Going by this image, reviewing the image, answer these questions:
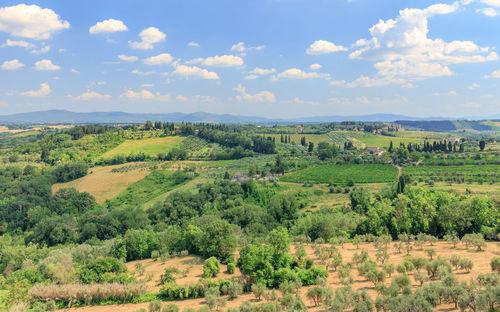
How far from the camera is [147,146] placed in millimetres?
159750

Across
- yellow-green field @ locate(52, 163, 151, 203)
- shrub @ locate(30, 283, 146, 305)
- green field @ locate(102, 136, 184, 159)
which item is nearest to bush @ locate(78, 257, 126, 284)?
shrub @ locate(30, 283, 146, 305)

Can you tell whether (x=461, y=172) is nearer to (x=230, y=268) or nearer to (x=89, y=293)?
(x=230, y=268)

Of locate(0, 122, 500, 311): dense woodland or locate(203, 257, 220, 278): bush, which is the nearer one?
locate(0, 122, 500, 311): dense woodland

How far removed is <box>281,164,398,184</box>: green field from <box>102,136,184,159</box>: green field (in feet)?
260

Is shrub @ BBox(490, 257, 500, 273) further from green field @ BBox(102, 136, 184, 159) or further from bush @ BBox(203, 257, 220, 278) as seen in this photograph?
green field @ BBox(102, 136, 184, 159)

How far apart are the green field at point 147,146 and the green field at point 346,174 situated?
7920 cm

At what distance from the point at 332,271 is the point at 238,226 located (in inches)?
1145

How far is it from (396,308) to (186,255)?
31746mm

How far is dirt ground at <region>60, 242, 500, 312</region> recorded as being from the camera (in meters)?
25.7

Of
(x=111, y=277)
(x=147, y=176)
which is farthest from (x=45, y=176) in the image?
(x=111, y=277)

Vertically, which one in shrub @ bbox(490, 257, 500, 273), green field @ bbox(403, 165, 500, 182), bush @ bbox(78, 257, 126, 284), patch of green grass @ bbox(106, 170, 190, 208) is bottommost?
patch of green grass @ bbox(106, 170, 190, 208)

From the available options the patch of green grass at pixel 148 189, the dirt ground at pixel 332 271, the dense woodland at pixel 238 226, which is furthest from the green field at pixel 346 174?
the dirt ground at pixel 332 271

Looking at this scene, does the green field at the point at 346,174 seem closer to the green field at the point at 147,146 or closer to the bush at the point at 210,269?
the bush at the point at 210,269

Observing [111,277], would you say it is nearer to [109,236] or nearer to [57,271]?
[57,271]
